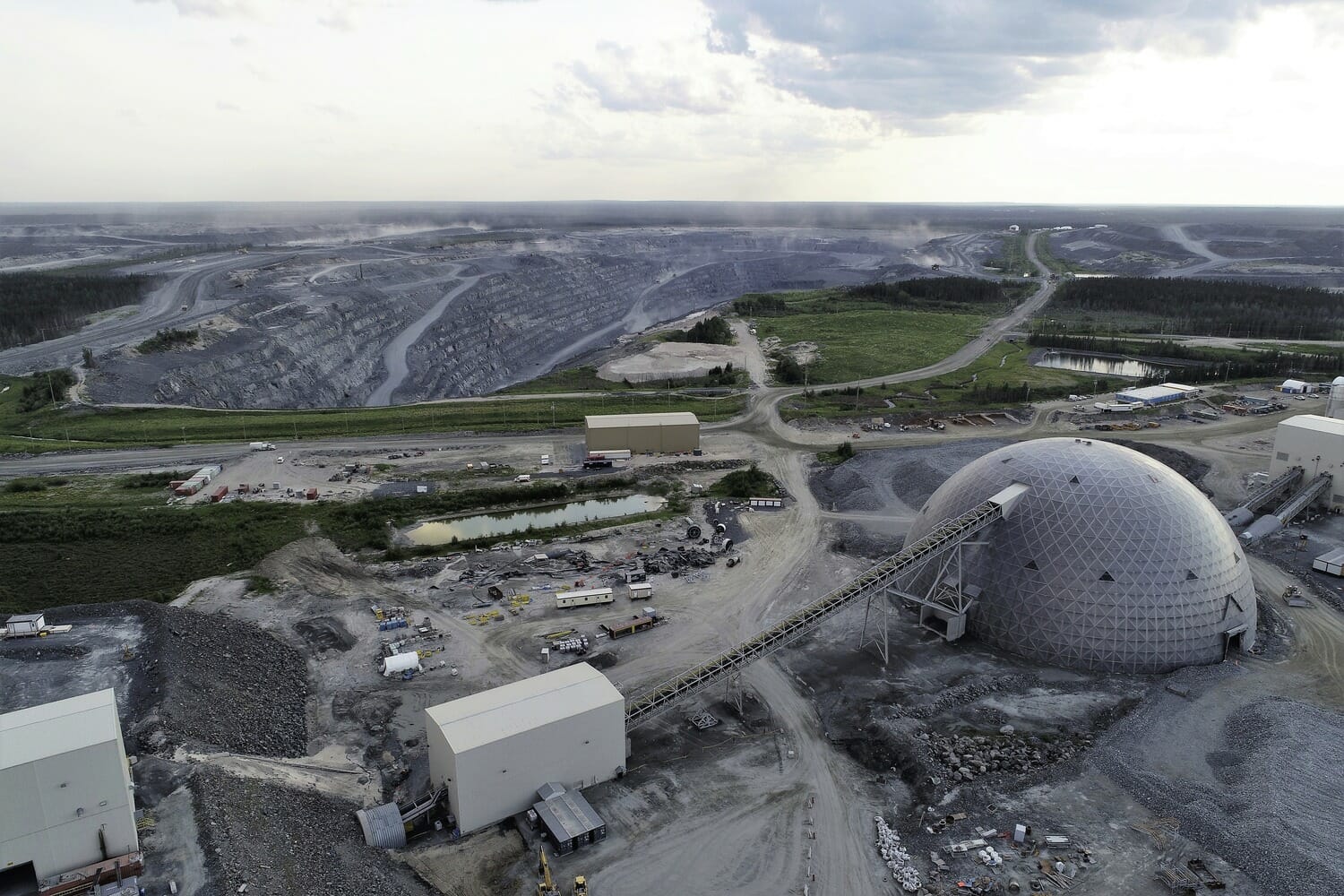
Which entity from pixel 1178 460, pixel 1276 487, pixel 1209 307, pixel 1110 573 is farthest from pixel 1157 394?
pixel 1209 307

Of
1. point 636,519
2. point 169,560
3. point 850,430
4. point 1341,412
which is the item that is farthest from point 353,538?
point 1341,412

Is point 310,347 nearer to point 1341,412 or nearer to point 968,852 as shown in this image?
point 968,852

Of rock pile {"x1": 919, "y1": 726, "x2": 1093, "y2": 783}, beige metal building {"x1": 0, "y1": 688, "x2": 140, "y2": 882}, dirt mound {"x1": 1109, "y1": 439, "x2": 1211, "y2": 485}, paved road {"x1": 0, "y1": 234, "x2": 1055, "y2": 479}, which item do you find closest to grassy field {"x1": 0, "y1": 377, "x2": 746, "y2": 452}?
paved road {"x1": 0, "y1": 234, "x2": 1055, "y2": 479}

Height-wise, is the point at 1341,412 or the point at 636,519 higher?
the point at 1341,412

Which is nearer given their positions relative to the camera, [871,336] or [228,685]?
[228,685]

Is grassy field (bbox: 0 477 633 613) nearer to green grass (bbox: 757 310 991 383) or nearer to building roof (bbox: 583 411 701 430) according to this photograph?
building roof (bbox: 583 411 701 430)

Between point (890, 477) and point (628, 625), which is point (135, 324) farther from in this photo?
point (890, 477)
